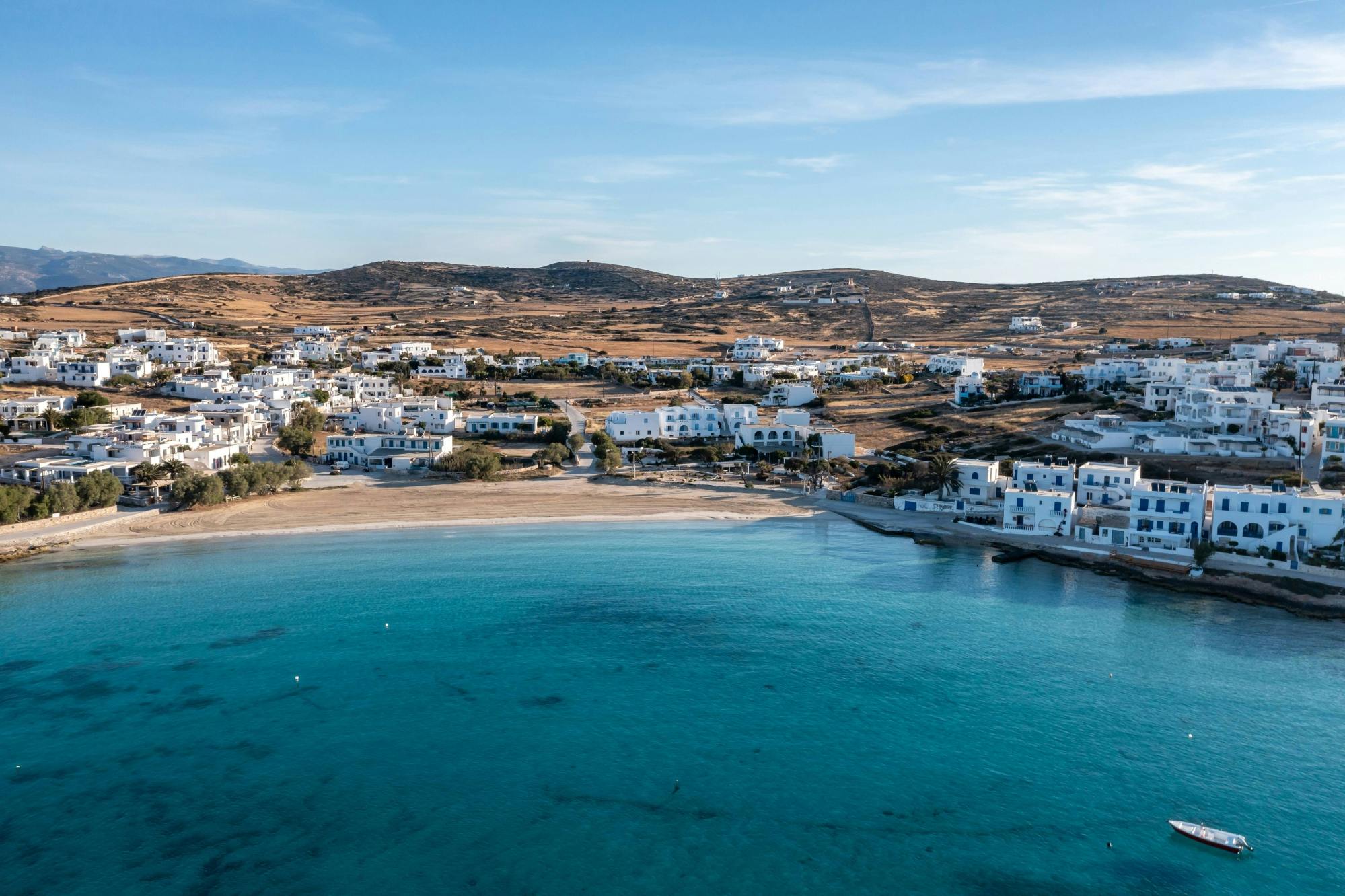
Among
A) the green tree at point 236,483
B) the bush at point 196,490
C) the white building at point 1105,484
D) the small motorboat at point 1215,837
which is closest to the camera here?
the small motorboat at point 1215,837

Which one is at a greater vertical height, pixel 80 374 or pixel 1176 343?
pixel 1176 343

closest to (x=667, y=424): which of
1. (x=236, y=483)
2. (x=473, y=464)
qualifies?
(x=473, y=464)

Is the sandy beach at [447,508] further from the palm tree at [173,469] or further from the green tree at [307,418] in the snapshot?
the green tree at [307,418]

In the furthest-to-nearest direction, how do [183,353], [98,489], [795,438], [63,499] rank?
[183,353], [795,438], [98,489], [63,499]

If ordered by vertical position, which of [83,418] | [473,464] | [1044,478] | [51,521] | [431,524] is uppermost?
[1044,478]

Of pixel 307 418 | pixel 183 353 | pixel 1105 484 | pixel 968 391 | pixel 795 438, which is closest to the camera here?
pixel 1105 484

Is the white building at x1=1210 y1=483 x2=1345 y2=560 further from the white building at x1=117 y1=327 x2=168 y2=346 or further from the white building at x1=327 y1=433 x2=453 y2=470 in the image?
the white building at x1=117 y1=327 x2=168 y2=346

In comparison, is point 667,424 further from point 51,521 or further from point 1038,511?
point 51,521

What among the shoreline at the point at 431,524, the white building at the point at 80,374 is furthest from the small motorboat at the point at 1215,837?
A: the white building at the point at 80,374

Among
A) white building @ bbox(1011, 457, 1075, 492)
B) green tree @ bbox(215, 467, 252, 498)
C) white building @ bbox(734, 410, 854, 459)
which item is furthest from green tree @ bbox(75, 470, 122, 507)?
white building @ bbox(1011, 457, 1075, 492)
